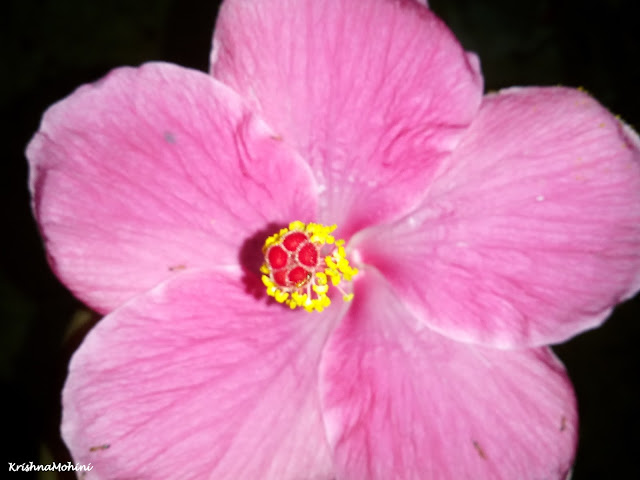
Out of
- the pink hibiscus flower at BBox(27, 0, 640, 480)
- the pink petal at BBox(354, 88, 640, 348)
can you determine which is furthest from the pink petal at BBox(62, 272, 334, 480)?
the pink petal at BBox(354, 88, 640, 348)

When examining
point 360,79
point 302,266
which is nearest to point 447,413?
point 302,266

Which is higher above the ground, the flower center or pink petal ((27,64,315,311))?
pink petal ((27,64,315,311))

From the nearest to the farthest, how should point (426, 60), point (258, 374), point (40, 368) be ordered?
point (426, 60), point (258, 374), point (40, 368)

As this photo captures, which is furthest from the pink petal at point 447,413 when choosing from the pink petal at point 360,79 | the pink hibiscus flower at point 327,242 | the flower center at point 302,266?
the pink petal at point 360,79

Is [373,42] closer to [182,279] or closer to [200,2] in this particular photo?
[182,279]

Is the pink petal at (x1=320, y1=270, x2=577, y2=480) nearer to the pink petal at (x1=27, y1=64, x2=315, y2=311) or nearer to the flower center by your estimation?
the flower center

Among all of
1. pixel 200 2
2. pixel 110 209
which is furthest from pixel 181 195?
pixel 200 2
